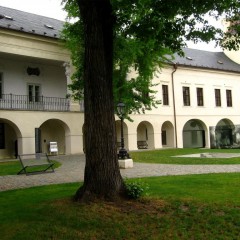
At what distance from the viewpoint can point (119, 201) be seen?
7102 mm

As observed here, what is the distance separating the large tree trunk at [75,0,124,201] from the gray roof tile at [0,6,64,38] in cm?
1583

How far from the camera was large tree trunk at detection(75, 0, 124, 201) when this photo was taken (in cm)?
710

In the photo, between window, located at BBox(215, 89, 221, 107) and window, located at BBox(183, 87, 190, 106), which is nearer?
window, located at BBox(183, 87, 190, 106)

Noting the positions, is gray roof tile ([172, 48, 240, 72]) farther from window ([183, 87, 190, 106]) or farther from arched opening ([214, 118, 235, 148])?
arched opening ([214, 118, 235, 148])

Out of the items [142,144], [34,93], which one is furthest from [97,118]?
[142,144]

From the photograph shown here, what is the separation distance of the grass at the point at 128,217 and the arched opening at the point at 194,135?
2709 centimetres

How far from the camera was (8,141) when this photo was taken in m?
24.2

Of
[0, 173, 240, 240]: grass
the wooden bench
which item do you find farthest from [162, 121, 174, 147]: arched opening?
[0, 173, 240, 240]: grass

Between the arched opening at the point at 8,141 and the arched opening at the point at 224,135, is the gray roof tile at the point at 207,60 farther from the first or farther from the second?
the arched opening at the point at 8,141

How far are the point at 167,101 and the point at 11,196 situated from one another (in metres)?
24.6

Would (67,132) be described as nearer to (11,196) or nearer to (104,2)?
(11,196)

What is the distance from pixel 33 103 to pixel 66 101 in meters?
2.26

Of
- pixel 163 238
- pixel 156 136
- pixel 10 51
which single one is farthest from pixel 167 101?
pixel 163 238

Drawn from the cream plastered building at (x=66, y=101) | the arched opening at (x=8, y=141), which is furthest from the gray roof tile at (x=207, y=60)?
the arched opening at (x=8, y=141)
